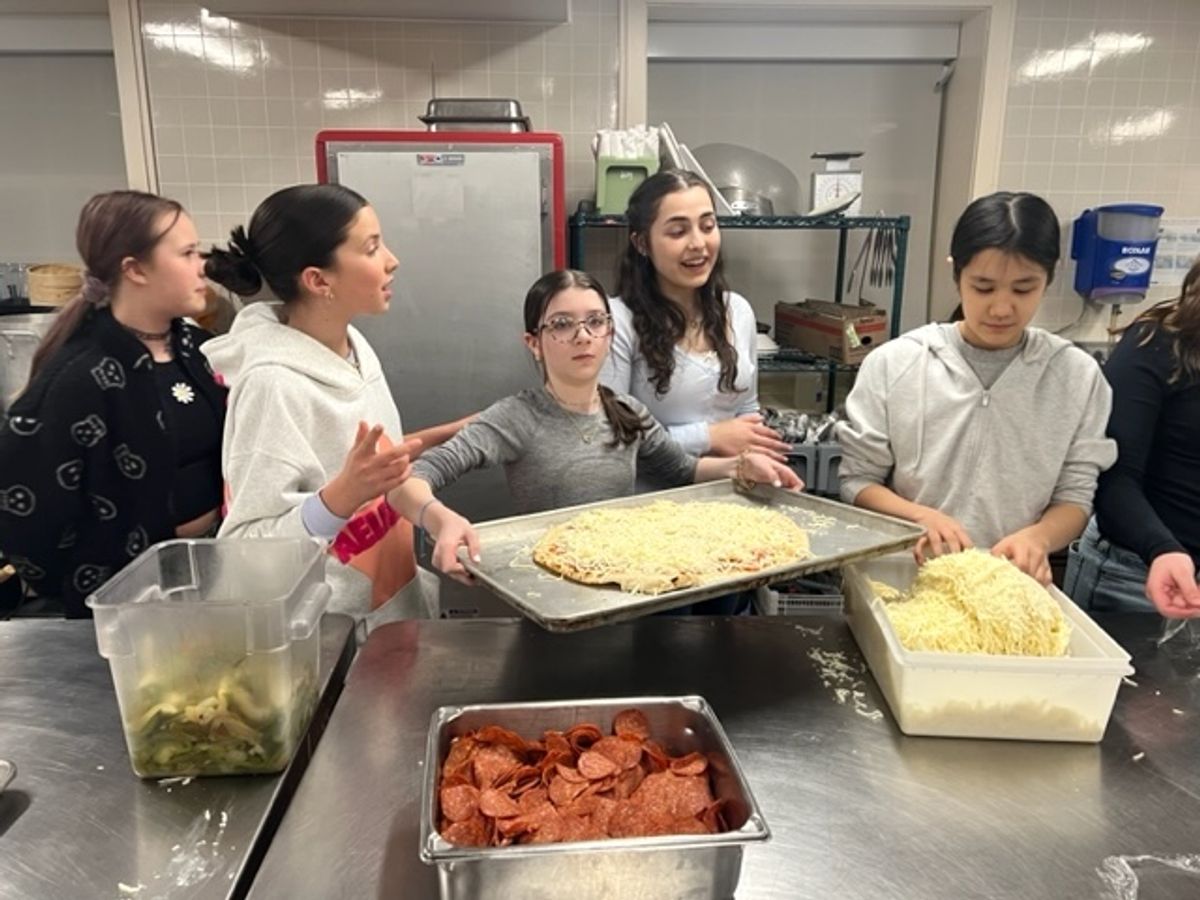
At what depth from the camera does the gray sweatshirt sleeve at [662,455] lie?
192cm

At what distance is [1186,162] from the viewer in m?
3.62

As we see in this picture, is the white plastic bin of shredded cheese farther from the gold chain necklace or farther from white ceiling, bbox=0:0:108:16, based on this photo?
white ceiling, bbox=0:0:108:16

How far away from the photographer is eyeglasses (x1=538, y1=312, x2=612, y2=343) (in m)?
1.76

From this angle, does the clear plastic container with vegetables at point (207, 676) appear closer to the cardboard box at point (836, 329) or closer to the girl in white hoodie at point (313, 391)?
the girl in white hoodie at point (313, 391)

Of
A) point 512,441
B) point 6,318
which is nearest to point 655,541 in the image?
point 512,441

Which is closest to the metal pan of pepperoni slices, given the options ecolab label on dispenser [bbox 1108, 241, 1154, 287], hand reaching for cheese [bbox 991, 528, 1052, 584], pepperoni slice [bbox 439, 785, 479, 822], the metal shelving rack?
pepperoni slice [bbox 439, 785, 479, 822]

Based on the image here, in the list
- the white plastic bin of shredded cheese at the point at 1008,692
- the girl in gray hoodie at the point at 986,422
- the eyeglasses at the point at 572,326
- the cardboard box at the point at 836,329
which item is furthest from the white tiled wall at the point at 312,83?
the white plastic bin of shredded cheese at the point at 1008,692

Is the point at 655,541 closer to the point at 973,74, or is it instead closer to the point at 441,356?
the point at 441,356

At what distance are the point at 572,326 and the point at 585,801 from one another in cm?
103

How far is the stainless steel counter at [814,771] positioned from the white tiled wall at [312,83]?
2.42 meters

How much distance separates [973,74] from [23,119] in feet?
13.0

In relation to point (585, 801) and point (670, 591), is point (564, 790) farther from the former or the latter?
point (670, 591)

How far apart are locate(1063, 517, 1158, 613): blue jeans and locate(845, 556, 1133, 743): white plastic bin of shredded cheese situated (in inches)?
25.1

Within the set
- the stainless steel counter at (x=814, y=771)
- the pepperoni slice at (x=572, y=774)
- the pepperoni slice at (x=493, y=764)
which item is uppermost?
the pepperoni slice at (x=493, y=764)
